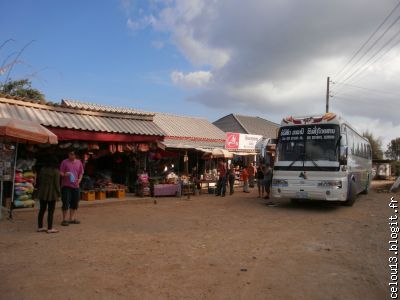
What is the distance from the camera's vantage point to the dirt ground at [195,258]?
476 cm

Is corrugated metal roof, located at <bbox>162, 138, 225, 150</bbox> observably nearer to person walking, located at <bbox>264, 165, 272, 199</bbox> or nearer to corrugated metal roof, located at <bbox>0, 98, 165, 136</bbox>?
corrugated metal roof, located at <bbox>0, 98, 165, 136</bbox>

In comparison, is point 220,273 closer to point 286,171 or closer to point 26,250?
point 26,250

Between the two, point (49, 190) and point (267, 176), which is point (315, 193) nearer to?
point (267, 176)

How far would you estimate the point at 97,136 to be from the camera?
1345 cm

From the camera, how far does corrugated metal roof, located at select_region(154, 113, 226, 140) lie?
22578 millimetres

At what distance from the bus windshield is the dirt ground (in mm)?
2249

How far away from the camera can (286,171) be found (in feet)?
40.8

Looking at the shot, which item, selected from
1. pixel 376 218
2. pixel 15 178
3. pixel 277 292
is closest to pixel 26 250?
pixel 277 292

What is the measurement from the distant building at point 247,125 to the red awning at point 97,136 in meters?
17.0

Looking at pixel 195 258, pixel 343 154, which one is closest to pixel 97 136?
pixel 195 258

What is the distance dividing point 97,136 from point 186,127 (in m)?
11.3

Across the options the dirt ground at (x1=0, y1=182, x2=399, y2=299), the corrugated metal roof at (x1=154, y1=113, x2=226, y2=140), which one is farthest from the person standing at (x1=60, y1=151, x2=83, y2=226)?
the corrugated metal roof at (x1=154, y1=113, x2=226, y2=140)

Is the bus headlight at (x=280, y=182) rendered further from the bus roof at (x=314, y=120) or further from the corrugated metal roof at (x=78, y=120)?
the corrugated metal roof at (x=78, y=120)

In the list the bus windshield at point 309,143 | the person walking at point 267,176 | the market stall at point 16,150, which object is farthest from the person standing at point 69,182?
the person walking at point 267,176
